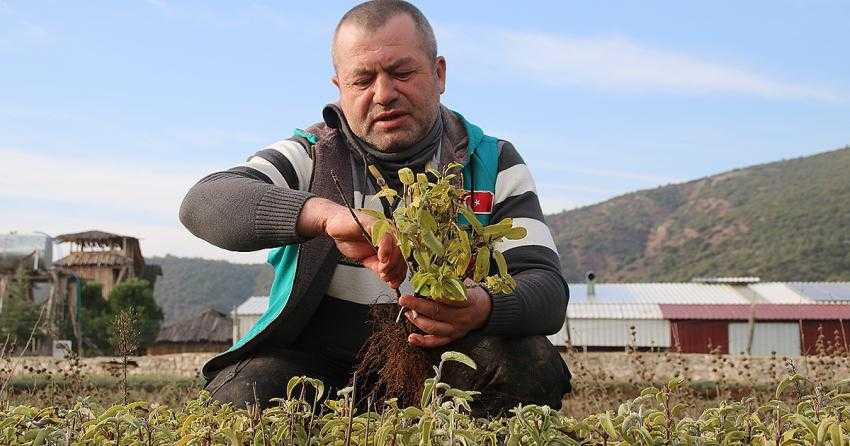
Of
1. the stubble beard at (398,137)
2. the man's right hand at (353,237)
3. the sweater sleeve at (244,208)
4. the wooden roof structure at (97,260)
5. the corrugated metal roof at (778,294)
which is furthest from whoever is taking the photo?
the wooden roof structure at (97,260)

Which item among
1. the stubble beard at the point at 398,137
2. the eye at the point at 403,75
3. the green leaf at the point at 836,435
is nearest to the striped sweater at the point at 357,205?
the stubble beard at the point at 398,137

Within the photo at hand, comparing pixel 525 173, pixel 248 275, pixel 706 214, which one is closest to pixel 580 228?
pixel 706 214

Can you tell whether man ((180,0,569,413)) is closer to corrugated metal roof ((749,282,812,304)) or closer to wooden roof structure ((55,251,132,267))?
corrugated metal roof ((749,282,812,304))

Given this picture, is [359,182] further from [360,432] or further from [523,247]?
[360,432]

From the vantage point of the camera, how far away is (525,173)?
3.51 metres

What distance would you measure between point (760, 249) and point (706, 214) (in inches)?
900

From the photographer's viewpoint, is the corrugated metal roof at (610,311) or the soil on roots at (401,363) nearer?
the soil on roots at (401,363)

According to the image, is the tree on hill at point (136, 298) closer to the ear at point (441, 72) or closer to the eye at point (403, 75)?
the ear at point (441, 72)

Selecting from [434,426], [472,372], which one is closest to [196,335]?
[472,372]

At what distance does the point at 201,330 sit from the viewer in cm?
4475

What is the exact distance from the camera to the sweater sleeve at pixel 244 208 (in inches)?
104

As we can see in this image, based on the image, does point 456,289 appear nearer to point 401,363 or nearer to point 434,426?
point 434,426

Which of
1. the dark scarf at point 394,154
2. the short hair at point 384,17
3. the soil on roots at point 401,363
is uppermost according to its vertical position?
the short hair at point 384,17

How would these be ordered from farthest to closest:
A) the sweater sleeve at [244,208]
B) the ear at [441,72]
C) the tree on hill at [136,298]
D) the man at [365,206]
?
the tree on hill at [136,298]
the ear at [441,72]
the man at [365,206]
the sweater sleeve at [244,208]
